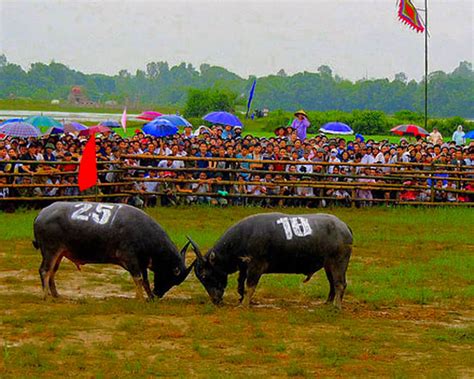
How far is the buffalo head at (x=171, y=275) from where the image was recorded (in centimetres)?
1185

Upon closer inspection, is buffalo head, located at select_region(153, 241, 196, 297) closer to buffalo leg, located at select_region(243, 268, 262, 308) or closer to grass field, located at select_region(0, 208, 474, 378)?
grass field, located at select_region(0, 208, 474, 378)

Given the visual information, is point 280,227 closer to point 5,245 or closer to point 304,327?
point 304,327

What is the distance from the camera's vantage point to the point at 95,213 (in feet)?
38.4

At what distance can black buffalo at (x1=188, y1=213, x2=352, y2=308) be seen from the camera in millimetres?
11516

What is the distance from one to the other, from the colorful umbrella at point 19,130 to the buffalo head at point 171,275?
12282 mm

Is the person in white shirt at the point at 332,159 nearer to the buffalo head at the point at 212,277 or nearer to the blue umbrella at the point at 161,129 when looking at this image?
the blue umbrella at the point at 161,129

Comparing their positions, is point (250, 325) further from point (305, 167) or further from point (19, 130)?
point (19, 130)

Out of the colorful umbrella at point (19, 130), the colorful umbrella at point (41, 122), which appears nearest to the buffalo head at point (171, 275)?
the colorful umbrella at point (19, 130)

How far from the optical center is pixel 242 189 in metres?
22.2

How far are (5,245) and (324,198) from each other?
8.65m

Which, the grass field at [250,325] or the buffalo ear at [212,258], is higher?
the buffalo ear at [212,258]

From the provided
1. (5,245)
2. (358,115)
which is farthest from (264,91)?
(5,245)

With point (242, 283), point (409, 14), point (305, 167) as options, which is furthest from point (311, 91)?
point (242, 283)

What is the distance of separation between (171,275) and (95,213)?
4.07 feet
